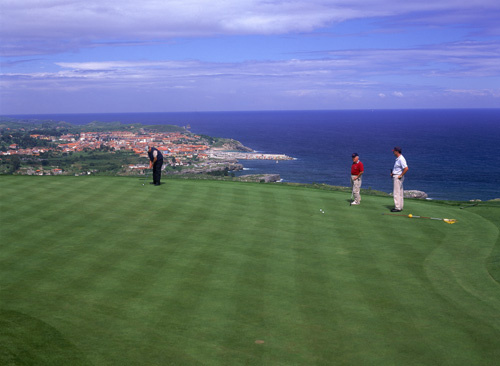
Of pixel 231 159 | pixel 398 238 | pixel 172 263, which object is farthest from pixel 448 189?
pixel 172 263

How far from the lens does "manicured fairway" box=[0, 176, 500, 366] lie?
23.3 ft

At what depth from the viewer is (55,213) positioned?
49.9 ft

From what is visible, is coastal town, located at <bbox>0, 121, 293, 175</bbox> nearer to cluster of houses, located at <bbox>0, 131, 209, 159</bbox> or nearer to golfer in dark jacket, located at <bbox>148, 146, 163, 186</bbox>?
cluster of houses, located at <bbox>0, 131, 209, 159</bbox>

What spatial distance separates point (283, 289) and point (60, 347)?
171 inches

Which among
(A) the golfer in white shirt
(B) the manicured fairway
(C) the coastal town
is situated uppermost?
(A) the golfer in white shirt

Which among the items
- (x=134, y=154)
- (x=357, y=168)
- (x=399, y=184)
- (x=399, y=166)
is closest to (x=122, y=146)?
(x=134, y=154)

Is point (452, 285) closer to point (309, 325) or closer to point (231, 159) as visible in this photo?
point (309, 325)

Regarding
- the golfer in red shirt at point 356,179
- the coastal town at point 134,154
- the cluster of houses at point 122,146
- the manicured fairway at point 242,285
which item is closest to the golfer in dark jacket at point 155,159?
the manicured fairway at point 242,285

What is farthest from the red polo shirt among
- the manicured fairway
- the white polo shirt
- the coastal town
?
the coastal town

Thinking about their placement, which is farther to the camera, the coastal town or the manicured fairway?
the coastal town

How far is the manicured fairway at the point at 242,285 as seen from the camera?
711cm

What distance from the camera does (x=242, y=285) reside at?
9.52 m

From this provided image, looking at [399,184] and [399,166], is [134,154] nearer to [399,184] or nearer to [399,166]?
[399,166]

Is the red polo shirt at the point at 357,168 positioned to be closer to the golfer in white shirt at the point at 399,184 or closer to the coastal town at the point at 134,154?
the golfer in white shirt at the point at 399,184
